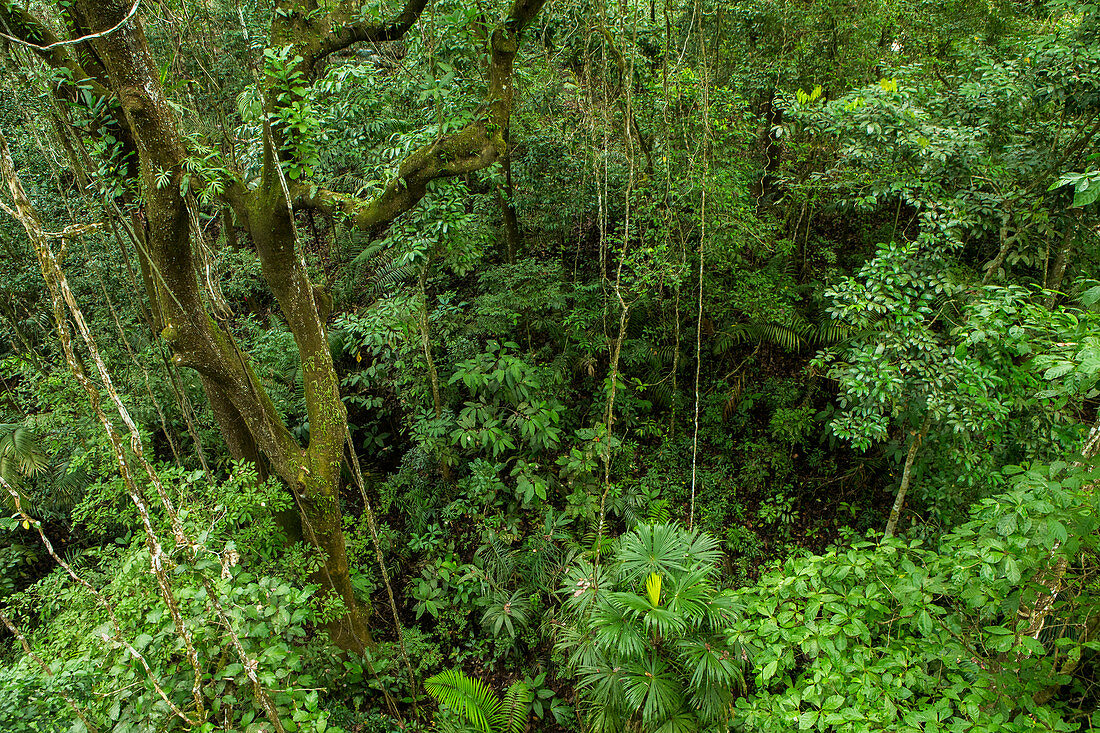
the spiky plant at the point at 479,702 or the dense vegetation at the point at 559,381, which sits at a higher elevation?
the dense vegetation at the point at 559,381

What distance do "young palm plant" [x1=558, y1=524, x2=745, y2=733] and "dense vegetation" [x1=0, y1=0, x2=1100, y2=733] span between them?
0.11 feet

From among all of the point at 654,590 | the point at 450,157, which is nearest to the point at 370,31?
the point at 450,157

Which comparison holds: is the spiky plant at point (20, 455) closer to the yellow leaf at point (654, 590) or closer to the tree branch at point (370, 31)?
the tree branch at point (370, 31)

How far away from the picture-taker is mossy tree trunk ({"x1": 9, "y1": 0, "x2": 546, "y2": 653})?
2920mm

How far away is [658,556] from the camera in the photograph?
11.3ft

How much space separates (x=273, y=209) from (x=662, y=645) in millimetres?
3639

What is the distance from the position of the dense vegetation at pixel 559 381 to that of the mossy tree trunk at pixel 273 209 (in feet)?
0.08

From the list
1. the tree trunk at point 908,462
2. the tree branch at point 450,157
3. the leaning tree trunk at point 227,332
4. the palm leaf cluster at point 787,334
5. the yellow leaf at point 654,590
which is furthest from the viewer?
the palm leaf cluster at point 787,334

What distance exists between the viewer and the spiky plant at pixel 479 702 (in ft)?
12.9

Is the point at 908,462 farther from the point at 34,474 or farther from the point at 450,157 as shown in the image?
the point at 34,474

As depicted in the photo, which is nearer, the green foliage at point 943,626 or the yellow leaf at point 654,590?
the green foliage at point 943,626

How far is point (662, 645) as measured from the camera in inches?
136

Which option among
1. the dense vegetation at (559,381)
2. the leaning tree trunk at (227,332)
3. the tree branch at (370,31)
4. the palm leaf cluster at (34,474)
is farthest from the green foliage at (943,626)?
the palm leaf cluster at (34,474)

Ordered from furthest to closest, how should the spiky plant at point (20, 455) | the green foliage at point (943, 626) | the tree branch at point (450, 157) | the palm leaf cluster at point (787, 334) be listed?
the palm leaf cluster at point (787, 334)
the spiky plant at point (20, 455)
the tree branch at point (450, 157)
the green foliage at point (943, 626)
